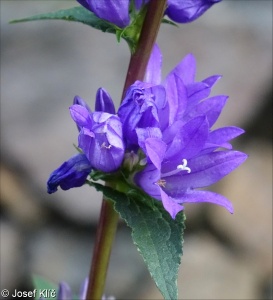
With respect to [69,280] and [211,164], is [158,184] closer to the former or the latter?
[211,164]

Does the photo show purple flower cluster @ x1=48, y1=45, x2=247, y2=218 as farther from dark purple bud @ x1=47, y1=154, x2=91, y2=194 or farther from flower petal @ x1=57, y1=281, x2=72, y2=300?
flower petal @ x1=57, y1=281, x2=72, y2=300

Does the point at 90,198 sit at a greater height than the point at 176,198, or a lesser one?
lesser

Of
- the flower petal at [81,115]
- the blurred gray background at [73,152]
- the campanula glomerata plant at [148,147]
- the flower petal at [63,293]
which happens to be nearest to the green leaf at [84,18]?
the campanula glomerata plant at [148,147]

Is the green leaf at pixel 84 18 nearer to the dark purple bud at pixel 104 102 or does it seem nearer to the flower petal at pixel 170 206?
the dark purple bud at pixel 104 102

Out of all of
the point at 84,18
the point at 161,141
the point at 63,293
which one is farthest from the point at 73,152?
the point at 161,141

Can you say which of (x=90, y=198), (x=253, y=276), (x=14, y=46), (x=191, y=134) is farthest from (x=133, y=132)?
(x=14, y=46)

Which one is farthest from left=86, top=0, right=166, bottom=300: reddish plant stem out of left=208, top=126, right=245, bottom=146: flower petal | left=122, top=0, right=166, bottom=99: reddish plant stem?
left=208, top=126, right=245, bottom=146: flower petal
